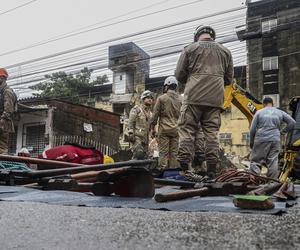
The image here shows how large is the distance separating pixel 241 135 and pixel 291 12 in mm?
8828

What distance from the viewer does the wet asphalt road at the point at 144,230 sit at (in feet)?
4.28

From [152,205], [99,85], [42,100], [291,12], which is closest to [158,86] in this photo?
[99,85]

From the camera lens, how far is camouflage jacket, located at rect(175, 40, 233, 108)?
446 cm

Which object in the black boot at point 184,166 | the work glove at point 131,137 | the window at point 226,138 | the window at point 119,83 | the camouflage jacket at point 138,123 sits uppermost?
the window at point 119,83

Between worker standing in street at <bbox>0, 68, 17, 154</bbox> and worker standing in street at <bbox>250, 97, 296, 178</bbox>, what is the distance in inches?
159

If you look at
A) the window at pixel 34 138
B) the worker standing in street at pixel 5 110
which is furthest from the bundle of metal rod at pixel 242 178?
the window at pixel 34 138

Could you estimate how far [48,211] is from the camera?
1.99 metres

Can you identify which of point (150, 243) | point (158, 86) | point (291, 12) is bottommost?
point (150, 243)

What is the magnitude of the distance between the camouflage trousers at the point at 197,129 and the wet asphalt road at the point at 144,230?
2.39 metres

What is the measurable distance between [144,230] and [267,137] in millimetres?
4551

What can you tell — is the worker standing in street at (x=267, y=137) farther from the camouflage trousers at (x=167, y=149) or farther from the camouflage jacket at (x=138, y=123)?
the camouflage jacket at (x=138, y=123)

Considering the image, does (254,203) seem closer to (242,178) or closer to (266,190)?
(266,190)

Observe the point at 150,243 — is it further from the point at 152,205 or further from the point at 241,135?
the point at 241,135

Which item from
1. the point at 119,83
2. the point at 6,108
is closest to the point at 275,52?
the point at 119,83
